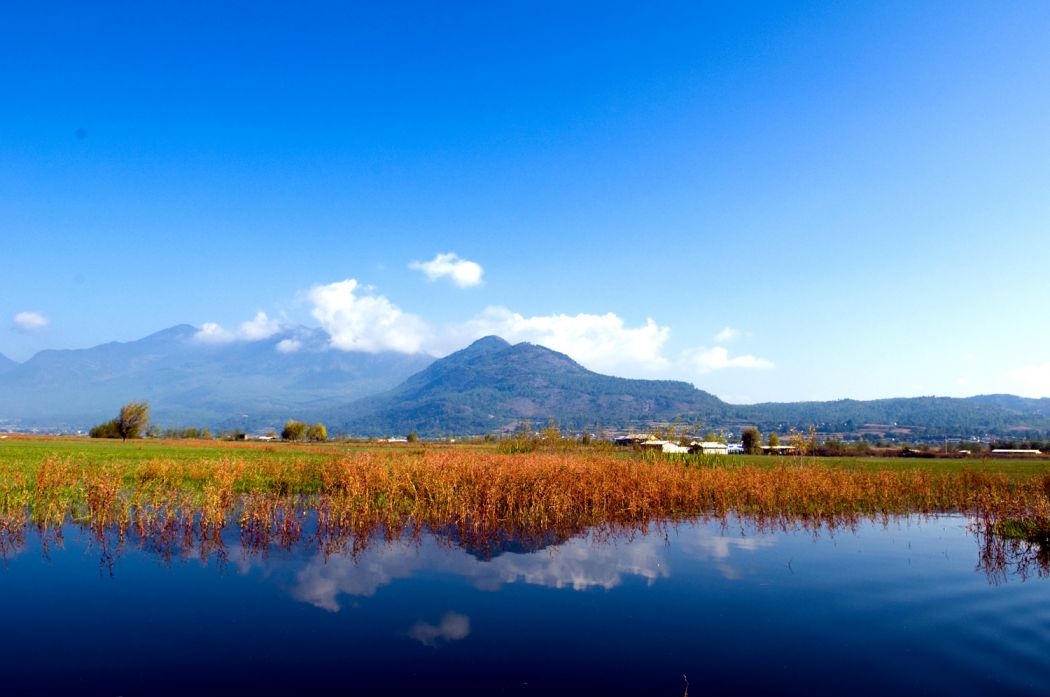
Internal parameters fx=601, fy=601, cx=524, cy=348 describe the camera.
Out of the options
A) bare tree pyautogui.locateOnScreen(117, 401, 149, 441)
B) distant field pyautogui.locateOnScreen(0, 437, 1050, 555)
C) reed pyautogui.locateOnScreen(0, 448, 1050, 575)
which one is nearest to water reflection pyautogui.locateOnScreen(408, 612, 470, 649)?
reed pyautogui.locateOnScreen(0, 448, 1050, 575)

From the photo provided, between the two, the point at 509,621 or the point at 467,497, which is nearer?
the point at 509,621

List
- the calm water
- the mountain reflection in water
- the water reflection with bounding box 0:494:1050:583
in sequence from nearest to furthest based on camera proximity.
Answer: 1. the calm water
2. the mountain reflection in water
3. the water reflection with bounding box 0:494:1050:583

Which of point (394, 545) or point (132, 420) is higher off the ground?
point (132, 420)

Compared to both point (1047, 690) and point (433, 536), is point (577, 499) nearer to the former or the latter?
point (433, 536)

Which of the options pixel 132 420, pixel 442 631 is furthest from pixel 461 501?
pixel 132 420

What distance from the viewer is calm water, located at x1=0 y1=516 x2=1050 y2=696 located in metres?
9.03

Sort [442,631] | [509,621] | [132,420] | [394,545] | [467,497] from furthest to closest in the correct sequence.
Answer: [132,420] → [467,497] → [394,545] → [509,621] → [442,631]

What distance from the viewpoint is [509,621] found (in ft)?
37.5

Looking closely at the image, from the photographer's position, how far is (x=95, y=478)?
66.6 feet

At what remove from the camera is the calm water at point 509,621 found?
9031 mm

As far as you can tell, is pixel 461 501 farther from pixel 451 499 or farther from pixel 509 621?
pixel 509 621

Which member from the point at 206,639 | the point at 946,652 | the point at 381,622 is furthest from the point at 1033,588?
the point at 206,639

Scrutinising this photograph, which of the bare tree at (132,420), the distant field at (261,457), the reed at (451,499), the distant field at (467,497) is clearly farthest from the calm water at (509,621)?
the bare tree at (132,420)

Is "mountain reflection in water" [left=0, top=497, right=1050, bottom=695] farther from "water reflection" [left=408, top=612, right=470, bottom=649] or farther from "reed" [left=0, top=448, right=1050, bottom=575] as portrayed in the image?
"reed" [left=0, top=448, right=1050, bottom=575]
